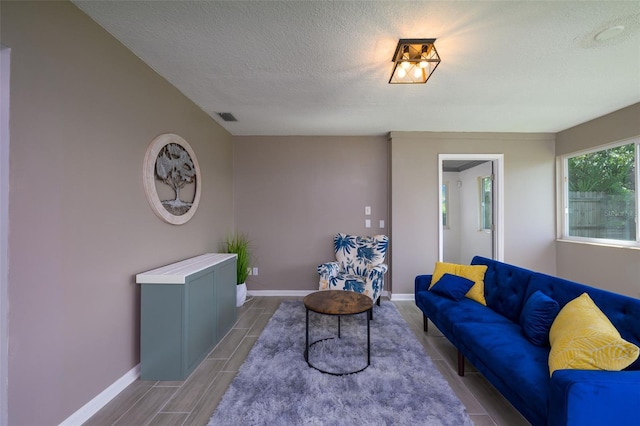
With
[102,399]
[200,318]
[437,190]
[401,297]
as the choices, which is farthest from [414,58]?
[102,399]

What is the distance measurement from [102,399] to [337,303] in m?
1.81

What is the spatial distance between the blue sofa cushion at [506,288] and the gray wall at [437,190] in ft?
4.29

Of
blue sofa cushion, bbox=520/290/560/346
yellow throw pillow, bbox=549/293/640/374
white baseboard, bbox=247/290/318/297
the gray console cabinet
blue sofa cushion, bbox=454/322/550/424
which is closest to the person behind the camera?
yellow throw pillow, bbox=549/293/640/374

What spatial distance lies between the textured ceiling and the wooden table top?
6.86ft

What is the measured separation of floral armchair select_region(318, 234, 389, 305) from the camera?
315cm

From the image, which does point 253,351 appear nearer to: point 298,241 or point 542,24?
point 298,241

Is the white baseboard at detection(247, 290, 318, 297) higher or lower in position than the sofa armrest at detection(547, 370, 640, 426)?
lower

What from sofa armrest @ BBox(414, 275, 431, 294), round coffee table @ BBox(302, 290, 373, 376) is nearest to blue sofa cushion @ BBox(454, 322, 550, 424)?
round coffee table @ BBox(302, 290, 373, 376)

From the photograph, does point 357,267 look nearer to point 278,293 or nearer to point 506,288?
point 278,293

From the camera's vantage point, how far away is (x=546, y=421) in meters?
1.16

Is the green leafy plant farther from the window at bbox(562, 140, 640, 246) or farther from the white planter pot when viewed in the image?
the window at bbox(562, 140, 640, 246)

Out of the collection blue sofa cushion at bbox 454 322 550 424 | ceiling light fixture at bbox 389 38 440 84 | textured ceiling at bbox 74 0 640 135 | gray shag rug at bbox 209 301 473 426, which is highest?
textured ceiling at bbox 74 0 640 135

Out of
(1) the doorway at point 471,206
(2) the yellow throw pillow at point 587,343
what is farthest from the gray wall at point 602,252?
(2) the yellow throw pillow at point 587,343

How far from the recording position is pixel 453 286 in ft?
7.91
